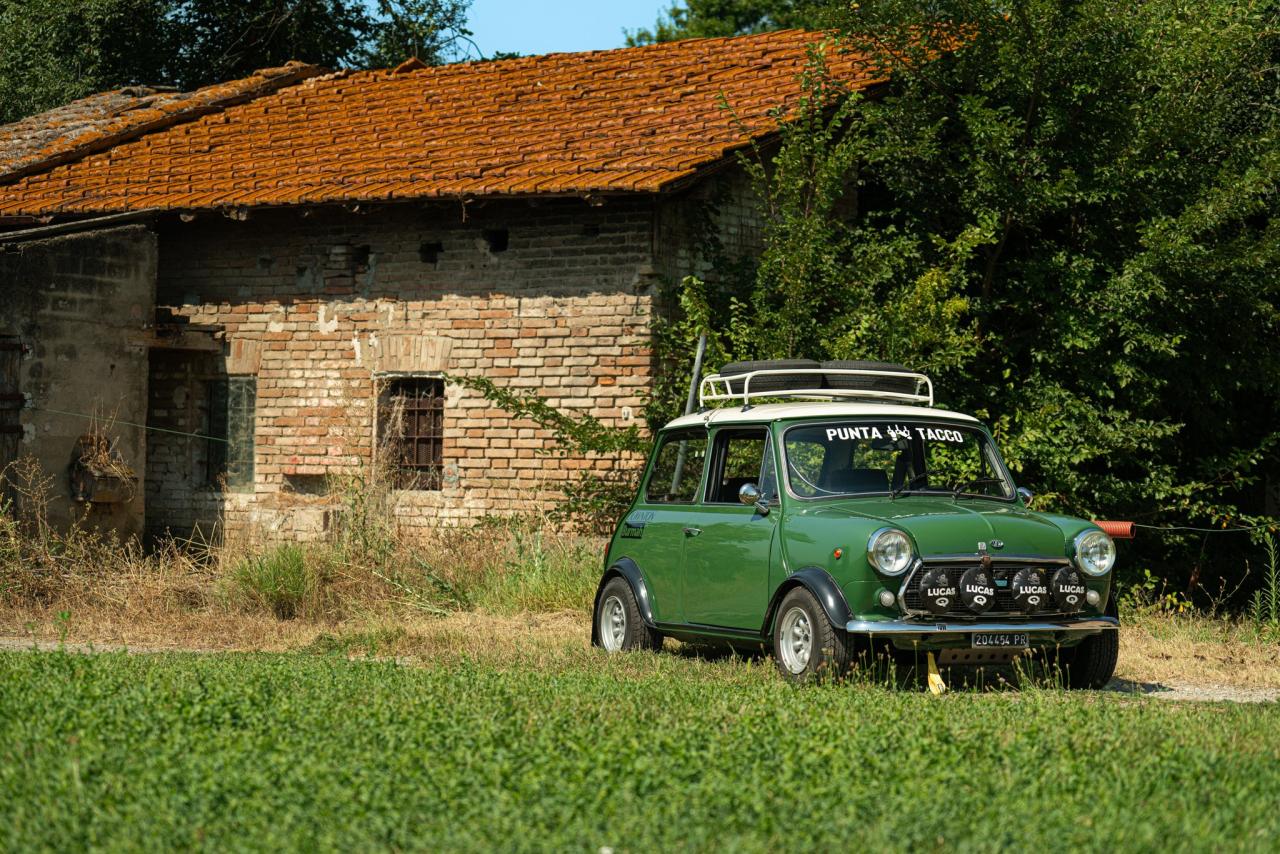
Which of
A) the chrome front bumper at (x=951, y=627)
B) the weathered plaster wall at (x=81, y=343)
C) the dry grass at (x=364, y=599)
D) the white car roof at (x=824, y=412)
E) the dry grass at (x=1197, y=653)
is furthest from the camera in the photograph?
the weathered plaster wall at (x=81, y=343)

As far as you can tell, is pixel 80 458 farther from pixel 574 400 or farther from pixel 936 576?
pixel 936 576

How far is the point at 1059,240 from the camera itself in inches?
598

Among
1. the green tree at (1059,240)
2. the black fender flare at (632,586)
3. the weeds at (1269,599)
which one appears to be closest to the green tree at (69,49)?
the green tree at (1059,240)

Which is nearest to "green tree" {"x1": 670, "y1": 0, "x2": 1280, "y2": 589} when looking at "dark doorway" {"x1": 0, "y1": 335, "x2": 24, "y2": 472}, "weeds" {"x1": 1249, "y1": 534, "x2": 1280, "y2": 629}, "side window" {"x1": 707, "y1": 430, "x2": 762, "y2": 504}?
"weeds" {"x1": 1249, "y1": 534, "x2": 1280, "y2": 629}

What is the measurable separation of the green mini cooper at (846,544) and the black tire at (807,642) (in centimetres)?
1

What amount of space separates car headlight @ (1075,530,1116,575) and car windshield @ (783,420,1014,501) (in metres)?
0.88

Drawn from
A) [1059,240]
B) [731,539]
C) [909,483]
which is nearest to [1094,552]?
[909,483]

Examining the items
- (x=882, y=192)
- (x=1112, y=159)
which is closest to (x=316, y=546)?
(x=882, y=192)

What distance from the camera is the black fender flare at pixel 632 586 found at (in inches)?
396

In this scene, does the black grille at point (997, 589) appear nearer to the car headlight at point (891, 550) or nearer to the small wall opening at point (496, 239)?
the car headlight at point (891, 550)

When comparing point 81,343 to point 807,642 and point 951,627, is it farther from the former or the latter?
point 951,627

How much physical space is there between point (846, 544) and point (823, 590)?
27 cm

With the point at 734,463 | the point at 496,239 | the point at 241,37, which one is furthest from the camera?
the point at 241,37

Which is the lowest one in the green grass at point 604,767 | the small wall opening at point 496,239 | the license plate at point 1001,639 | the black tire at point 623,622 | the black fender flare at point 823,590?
the black tire at point 623,622
